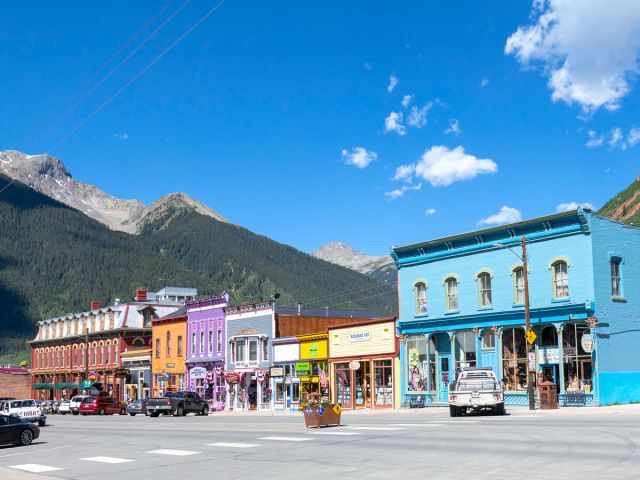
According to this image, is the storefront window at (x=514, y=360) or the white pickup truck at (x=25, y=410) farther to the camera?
the storefront window at (x=514, y=360)

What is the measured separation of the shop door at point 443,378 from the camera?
49.5 m

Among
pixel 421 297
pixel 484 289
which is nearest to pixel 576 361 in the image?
pixel 484 289

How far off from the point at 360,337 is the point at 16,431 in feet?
100

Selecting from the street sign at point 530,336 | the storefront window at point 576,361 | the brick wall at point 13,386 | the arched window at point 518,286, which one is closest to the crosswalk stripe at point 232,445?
the street sign at point 530,336

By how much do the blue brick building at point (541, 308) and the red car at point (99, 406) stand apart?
26.7m

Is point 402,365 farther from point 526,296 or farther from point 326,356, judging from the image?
point 526,296

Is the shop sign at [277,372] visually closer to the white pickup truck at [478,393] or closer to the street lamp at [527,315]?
the street lamp at [527,315]

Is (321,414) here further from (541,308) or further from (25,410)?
(25,410)

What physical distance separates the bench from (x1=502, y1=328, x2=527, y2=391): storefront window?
9.41 feet

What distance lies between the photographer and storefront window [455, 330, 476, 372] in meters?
48.1

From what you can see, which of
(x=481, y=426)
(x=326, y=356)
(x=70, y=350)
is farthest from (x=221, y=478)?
(x=70, y=350)

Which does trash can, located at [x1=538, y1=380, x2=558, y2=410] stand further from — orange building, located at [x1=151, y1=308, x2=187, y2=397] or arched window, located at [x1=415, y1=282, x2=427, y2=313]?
orange building, located at [x1=151, y1=308, x2=187, y2=397]

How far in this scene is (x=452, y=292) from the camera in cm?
4991

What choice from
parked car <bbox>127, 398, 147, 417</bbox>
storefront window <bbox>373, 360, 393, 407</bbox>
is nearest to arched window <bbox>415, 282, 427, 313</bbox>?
storefront window <bbox>373, 360, 393, 407</bbox>
